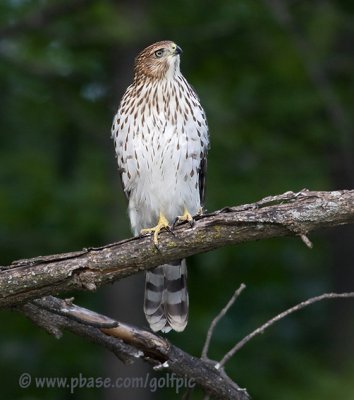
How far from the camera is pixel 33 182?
10523 millimetres

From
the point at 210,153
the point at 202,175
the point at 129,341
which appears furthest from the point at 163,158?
the point at 210,153

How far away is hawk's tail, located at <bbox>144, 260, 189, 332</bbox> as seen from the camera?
22.7 ft

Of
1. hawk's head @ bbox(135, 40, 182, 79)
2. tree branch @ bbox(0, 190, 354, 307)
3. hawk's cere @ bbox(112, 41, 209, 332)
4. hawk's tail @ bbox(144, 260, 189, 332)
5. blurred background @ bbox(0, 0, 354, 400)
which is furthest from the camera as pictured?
blurred background @ bbox(0, 0, 354, 400)

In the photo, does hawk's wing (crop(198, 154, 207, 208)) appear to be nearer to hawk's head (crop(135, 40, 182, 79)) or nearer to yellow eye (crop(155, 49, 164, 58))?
hawk's head (crop(135, 40, 182, 79))

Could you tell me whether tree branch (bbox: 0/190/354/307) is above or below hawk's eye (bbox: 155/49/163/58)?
below

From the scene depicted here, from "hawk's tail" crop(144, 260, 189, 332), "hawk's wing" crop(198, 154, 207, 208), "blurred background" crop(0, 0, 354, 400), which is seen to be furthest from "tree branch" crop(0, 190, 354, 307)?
"blurred background" crop(0, 0, 354, 400)

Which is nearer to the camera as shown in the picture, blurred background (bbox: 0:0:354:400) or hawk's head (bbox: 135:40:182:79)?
hawk's head (bbox: 135:40:182:79)

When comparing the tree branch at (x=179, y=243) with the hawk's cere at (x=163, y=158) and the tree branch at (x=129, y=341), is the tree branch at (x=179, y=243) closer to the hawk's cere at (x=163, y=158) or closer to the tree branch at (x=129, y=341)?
the tree branch at (x=129, y=341)

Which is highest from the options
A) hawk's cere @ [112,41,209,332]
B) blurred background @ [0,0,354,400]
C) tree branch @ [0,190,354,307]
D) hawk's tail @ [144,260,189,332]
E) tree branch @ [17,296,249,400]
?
blurred background @ [0,0,354,400]

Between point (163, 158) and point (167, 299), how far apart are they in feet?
2.99

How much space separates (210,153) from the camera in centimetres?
1039

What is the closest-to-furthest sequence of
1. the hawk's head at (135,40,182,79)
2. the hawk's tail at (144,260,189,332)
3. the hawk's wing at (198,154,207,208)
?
the hawk's tail at (144,260,189,332) < the hawk's wing at (198,154,207,208) < the hawk's head at (135,40,182,79)

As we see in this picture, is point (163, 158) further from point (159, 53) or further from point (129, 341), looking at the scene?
point (129, 341)

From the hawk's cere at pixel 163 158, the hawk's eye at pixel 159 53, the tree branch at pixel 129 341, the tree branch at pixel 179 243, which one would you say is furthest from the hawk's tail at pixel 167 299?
the tree branch at pixel 179 243
